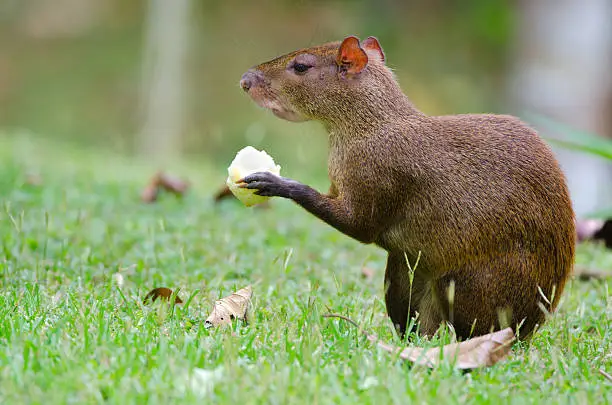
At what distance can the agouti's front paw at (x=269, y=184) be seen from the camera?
3.47 metres

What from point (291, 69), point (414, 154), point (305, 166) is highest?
point (291, 69)

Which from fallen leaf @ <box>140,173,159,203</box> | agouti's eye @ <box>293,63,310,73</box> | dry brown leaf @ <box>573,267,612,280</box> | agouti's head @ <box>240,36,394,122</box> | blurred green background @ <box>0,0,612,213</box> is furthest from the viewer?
blurred green background @ <box>0,0,612,213</box>

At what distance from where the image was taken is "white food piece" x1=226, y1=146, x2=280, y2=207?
356cm

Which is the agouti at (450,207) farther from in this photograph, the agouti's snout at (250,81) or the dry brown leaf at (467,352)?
the agouti's snout at (250,81)

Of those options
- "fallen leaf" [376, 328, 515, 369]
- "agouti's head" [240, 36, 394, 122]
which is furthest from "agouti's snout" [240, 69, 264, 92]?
"fallen leaf" [376, 328, 515, 369]

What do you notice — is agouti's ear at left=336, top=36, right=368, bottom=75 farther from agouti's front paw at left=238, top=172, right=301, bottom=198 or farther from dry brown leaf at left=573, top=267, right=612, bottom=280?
dry brown leaf at left=573, top=267, right=612, bottom=280

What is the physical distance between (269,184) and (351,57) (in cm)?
63

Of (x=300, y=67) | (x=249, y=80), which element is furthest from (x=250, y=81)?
(x=300, y=67)

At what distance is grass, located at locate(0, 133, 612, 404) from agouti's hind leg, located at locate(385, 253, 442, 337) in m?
0.07

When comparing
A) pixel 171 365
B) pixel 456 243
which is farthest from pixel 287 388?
pixel 456 243

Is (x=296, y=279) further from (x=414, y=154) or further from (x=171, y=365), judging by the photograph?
(x=171, y=365)

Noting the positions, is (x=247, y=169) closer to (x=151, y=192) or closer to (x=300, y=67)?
(x=300, y=67)

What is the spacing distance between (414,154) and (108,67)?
40.4ft

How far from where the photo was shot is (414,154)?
350 centimetres
